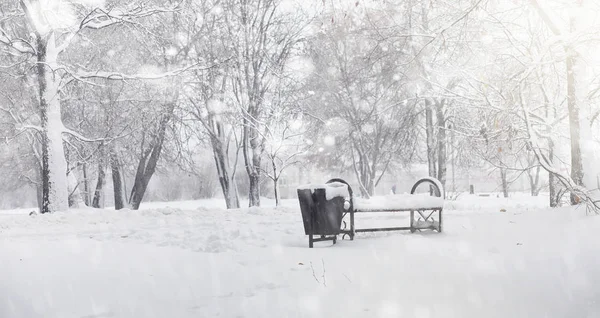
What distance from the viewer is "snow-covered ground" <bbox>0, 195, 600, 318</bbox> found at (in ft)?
11.8

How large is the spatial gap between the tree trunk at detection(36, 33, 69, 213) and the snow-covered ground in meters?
5.47

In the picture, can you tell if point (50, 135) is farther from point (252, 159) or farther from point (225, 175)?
point (252, 159)

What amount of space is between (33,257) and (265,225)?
4338mm

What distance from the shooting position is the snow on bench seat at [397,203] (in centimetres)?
707

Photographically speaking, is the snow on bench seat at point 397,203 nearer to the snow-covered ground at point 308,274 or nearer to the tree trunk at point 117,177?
the snow-covered ground at point 308,274

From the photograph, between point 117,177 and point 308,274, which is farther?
point 117,177

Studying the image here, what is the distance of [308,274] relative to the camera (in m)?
4.69

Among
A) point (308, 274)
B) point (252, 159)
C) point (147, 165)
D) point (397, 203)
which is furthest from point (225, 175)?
point (308, 274)

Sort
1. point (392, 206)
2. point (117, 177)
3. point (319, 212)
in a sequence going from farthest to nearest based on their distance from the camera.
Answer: point (117, 177) → point (392, 206) → point (319, 212)

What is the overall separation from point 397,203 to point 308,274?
2.99 m

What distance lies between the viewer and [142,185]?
63.2 feet

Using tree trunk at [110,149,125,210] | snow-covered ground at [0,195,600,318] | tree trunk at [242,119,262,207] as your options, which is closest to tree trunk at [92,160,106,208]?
tree trunk at [110,149,125,210]

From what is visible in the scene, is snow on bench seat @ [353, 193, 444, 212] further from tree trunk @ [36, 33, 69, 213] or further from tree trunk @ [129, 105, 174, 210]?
tree trunk @ [129, 105, 174, 210]

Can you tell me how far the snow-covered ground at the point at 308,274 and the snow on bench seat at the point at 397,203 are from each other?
49 centimetres
